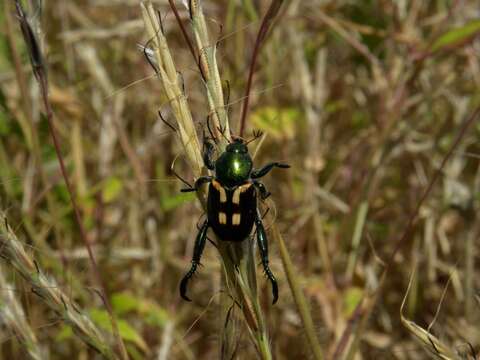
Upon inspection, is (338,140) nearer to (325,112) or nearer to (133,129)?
(325,112)

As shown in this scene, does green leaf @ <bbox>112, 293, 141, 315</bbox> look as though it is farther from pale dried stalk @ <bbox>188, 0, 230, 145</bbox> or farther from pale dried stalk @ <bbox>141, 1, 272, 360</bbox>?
pale dried stalk @ <bbox>188, 0, 230, 145</bbox>

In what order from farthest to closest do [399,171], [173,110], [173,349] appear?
[399,171] < [173,349] < [173,110]

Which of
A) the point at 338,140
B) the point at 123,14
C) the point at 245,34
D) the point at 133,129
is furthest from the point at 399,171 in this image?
the point at 123,14

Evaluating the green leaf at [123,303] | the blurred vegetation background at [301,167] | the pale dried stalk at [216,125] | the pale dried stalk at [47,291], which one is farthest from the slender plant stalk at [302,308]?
the blurred vegetation background at [301,167]

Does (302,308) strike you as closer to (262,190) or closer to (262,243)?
(262,243)

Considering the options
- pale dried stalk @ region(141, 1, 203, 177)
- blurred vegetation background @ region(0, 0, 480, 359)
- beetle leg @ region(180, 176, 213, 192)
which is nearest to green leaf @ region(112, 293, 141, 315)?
blurred vegetation background @ region(0, 0, 480, 359)
